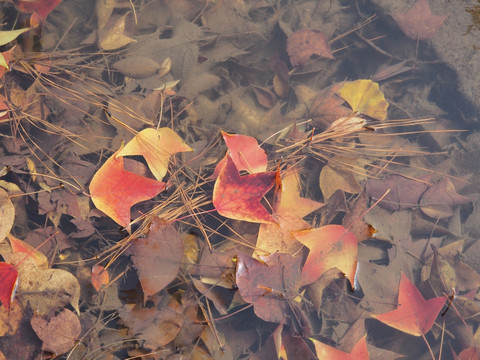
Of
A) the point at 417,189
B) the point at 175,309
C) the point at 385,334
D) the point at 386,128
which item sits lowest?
the point at 385,334

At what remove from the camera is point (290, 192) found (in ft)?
5.93

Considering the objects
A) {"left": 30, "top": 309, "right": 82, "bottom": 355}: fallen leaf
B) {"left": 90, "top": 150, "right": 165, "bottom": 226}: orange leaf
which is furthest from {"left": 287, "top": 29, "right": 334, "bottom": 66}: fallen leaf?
{"left": 30, "top": 309, "right": 82, "bottom": 355}: fallen leaf

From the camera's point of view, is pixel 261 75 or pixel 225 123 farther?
pixel 261 75

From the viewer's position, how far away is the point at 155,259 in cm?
155

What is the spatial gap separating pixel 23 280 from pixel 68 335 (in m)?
0.27

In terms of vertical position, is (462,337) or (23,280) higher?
(23,280)

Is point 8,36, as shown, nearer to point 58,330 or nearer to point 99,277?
point 99,277

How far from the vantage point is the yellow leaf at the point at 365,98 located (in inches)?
83.9

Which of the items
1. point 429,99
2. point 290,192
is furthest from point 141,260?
point 429,99

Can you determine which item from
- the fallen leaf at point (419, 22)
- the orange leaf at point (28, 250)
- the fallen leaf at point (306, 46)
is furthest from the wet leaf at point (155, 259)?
the fallen leaf at point (419, 22)

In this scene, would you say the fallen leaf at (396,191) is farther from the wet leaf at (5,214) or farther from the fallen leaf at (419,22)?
the wet leaf at (5,214)

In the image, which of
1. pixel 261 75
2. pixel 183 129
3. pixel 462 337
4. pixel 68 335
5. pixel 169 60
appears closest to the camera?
pixel 68 335

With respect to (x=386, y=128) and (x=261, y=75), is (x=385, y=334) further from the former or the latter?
(x=261, y=75)

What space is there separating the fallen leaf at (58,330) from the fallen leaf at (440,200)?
5.50 ft
